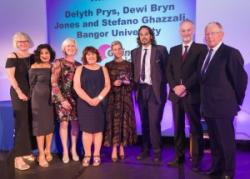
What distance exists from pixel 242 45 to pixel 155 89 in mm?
1481

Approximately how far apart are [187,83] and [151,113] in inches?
25.6

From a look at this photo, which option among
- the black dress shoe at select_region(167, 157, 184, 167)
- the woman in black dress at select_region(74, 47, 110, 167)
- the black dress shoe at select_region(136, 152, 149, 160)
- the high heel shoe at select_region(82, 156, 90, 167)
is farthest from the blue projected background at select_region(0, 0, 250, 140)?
the high heel shoe at select_region(82, 156, 90, 167)

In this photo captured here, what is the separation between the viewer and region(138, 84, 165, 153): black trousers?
416cm

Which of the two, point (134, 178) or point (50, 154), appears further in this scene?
point (50, 154)

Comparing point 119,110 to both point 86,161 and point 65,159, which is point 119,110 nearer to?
point 86,161

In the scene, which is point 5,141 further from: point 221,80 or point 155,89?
point 221,80

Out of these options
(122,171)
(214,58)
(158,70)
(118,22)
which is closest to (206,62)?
(214,58)

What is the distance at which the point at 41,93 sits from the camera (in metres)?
4.05

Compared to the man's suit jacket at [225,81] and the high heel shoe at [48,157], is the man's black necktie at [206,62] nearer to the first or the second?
the man's suit jacket at [225,81]

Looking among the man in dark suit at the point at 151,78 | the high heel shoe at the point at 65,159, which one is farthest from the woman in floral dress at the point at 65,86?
the man in dark suit at the point at 151,78

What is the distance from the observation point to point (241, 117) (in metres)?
4.82

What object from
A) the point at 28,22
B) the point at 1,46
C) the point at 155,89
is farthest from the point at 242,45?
the point at 1,46

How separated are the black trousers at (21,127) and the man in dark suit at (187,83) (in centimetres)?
172

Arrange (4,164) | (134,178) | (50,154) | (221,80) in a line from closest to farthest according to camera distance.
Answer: (4,164) < (221,80) < (134,178) < (50,154)
